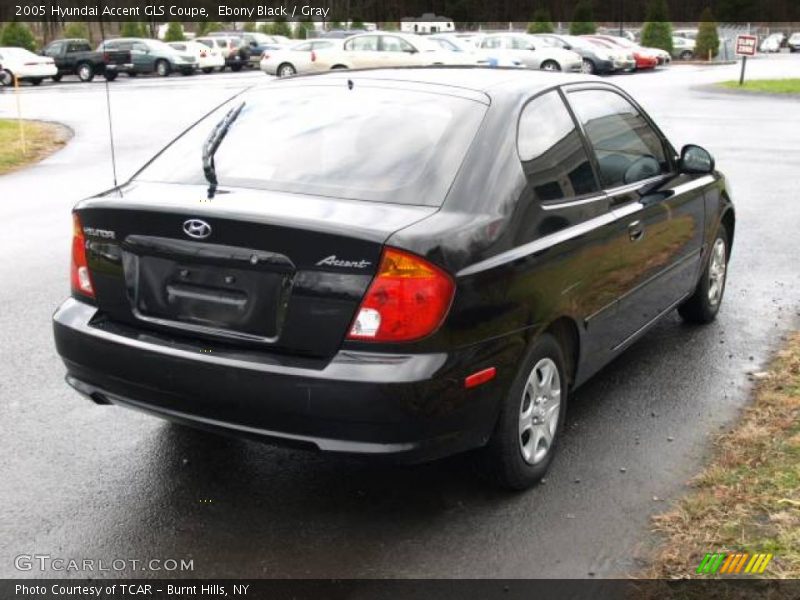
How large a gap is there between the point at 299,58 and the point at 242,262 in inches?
1193

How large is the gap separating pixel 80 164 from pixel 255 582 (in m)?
12.3

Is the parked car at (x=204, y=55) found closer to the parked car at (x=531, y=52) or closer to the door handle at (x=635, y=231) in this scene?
the parked car at (x=531, y=52)

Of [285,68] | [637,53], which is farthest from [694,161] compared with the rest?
[637,53]

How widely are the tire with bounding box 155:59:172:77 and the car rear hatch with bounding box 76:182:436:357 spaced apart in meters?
39.2

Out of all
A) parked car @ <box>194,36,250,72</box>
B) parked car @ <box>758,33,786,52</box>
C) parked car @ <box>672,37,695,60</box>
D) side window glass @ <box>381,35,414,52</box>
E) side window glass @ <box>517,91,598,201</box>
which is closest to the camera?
side window glass @ <box>517,91,598,201</box>

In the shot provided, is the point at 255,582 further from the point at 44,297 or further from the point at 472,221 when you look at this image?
the point at 44,297

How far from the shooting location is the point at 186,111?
75.0 ft

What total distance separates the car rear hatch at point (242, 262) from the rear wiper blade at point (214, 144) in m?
0.10

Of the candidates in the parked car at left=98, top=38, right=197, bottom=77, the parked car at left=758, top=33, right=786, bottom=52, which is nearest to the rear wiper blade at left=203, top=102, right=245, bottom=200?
the parked car at left=98, top=38, right=197, bottom=77

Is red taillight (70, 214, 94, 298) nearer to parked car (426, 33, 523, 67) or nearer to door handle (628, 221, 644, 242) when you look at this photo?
door handle (628, 221, 644, 242)

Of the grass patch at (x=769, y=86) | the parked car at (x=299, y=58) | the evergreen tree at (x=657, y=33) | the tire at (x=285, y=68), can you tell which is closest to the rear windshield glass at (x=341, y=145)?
the grass patch at (x=769, y=86)

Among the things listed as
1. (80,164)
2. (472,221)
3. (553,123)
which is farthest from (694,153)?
(80,164)

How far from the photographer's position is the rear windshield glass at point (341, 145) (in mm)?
3893

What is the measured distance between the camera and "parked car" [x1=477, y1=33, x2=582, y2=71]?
3300cm
